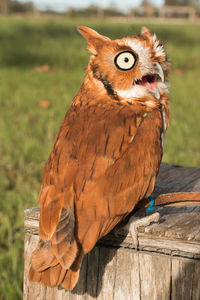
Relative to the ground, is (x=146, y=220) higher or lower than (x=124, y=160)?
lower

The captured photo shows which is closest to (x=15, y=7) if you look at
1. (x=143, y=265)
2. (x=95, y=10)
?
(x=95, y=10)

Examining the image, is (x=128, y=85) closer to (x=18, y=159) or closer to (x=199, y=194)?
(x=199, y=194)

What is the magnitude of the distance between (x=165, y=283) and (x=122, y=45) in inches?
36.5

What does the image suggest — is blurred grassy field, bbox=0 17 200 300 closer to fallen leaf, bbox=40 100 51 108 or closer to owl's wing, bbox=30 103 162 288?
fallen leaf, bbox=40 100 51 108

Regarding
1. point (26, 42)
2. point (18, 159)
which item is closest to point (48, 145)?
point (18, 159)

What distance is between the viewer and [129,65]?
1.76 m

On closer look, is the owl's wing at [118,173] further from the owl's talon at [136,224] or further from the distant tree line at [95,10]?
the distant tree line at [95,10]

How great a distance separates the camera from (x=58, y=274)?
162 cm

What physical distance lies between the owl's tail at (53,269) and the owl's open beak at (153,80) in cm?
71

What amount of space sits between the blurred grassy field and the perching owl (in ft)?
0.96

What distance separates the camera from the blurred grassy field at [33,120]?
3099mm

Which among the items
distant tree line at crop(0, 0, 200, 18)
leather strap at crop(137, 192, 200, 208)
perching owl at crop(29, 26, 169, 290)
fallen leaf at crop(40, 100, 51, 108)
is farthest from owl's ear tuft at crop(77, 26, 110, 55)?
distant tree line at crop(0, 0, 200, 18)

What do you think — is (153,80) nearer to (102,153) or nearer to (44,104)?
(102,153)

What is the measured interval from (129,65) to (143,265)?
2.53 feet
